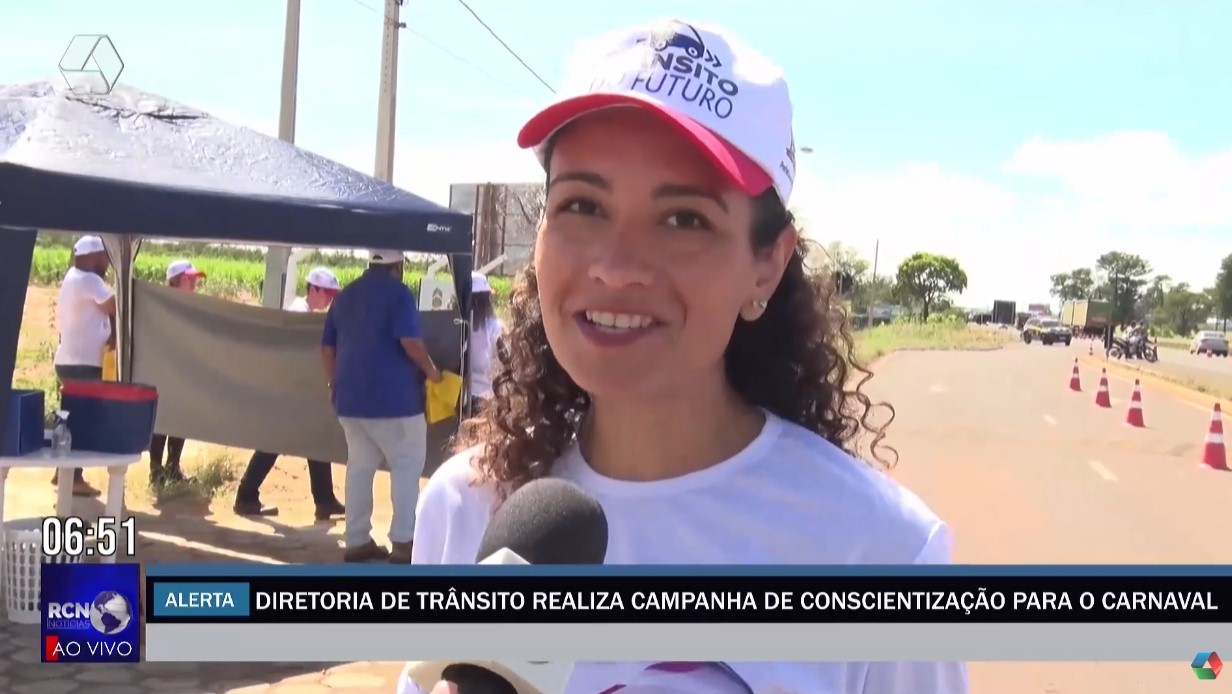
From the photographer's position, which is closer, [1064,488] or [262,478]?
[262,478]

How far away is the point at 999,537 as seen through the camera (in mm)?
6520

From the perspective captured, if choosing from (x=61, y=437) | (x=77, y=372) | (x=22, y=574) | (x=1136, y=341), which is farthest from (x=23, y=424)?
(x=1136, y=341)

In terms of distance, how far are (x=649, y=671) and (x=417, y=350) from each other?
175 inches

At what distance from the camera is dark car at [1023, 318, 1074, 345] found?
174ft

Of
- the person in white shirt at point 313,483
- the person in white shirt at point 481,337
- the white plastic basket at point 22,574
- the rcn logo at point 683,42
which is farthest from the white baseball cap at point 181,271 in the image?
the rcn logo at point 683,42

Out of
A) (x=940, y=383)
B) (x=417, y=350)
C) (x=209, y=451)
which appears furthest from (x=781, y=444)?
(x=940, y=383)

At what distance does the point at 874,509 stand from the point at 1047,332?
5592cm

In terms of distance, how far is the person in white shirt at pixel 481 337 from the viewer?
6.11 m

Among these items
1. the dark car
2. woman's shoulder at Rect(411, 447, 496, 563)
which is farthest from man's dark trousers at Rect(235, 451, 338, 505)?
the dark car

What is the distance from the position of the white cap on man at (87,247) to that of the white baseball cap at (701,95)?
6.15 m

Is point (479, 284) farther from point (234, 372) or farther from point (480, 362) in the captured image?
point (234, 372)

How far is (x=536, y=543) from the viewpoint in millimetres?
985

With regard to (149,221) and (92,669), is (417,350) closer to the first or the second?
(149,221)

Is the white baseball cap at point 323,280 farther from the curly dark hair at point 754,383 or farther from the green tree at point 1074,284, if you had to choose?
the green tree at point 1074,284
